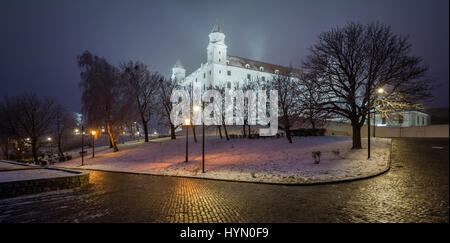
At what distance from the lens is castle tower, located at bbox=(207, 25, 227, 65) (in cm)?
7881

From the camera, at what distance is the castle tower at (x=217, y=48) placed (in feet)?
259

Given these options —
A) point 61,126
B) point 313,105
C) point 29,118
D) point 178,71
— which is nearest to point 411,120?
point 313,105

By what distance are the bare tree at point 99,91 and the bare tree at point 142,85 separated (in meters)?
3.85

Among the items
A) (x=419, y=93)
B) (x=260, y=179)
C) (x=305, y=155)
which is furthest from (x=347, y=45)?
(x=260, y=179)

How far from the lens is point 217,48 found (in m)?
79.1

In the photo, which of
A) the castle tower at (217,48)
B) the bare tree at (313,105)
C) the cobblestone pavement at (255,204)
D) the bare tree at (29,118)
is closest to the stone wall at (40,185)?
the cobblestone pavement at (255,204)

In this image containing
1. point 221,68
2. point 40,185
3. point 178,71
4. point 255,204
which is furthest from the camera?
point 178,71

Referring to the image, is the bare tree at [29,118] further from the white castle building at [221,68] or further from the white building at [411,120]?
the white building at [411,120]

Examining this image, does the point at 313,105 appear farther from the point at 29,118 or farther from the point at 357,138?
the point at 29,118

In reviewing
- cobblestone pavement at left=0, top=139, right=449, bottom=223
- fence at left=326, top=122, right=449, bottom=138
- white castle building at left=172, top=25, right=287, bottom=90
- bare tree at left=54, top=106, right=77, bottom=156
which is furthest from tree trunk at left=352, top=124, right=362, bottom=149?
white castle building at left=172, top=25, right=287, bottom=90

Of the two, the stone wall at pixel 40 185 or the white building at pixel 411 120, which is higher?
the white building at pixel 411 120

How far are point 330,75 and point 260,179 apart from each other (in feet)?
41.2

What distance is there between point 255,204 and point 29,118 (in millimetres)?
44919
